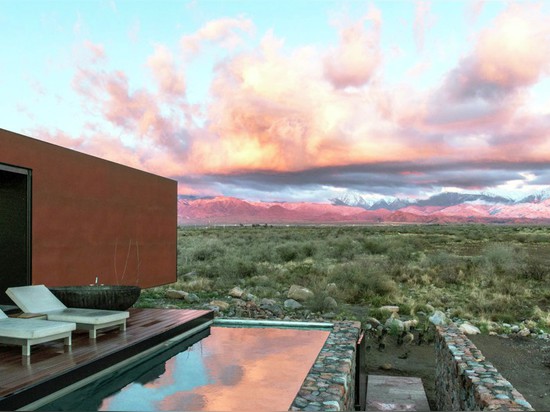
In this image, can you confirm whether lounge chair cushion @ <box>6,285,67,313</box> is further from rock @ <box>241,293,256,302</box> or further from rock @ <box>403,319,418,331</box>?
rock @ <box>241,293,256,302</box>

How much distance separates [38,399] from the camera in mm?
3248

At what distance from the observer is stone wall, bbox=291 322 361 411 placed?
306 centimetres

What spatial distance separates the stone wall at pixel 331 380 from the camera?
3.06 m

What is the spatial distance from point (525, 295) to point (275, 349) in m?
9.36

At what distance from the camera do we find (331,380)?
351 centimetres

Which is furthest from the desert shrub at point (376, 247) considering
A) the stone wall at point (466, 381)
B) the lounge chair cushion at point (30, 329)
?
the lounge chair cushion at point (30, 329)

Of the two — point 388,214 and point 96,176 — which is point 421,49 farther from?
point 388,214

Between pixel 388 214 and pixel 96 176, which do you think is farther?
pixel 388 214

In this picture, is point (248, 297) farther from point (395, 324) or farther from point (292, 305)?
point (395, 324)

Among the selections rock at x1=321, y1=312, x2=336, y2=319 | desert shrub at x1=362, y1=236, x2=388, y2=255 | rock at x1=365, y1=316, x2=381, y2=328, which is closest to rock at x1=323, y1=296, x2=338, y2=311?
rock at x1=321, y1=312, x2=336, y2=319

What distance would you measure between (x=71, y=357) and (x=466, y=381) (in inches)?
126

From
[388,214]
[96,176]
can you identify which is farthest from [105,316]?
[388,214]

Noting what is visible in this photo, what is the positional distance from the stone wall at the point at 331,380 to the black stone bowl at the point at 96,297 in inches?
91.0

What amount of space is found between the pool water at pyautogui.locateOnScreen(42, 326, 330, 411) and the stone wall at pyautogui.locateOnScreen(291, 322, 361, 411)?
238mm
